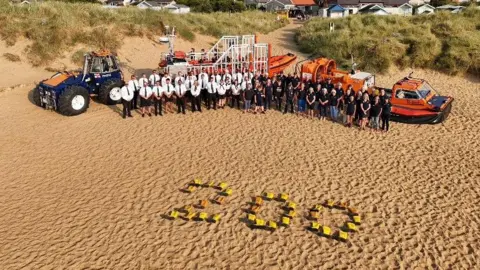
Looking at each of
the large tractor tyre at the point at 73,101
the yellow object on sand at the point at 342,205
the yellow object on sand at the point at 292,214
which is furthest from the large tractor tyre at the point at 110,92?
the yellow object on sand at the point at 342,205

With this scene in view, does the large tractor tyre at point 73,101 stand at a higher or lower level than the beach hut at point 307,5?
lower

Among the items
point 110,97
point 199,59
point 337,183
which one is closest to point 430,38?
point 199,59

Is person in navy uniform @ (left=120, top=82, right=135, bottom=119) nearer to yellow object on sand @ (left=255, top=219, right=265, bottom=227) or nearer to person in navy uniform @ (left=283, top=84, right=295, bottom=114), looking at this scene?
person in navy uniform @ (left=283, top=84, right=295, bottom=114)

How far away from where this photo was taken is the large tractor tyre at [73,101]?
13.6m

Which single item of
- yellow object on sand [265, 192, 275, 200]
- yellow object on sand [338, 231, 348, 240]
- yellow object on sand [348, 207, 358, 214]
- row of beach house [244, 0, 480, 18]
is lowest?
yellow object on sand [338, 231, 348, 240]

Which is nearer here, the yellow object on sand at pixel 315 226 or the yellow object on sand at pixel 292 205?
the yellow object on sand at pixel 315 226

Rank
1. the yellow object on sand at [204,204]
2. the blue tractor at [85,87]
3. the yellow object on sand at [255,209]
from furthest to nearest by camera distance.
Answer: the blue tractor at [85,87]
the yellow object on sand at [204,204]
the yellow object on sand at [255,209]

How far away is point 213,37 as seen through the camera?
2948 cm

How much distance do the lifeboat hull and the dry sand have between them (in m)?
0.29

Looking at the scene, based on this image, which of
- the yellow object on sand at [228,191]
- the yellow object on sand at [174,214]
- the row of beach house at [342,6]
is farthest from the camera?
the row of beach house at [342,6]

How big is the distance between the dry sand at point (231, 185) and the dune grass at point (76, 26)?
354 inches

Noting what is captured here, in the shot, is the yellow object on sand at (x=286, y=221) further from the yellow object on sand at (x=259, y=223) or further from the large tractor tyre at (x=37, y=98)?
the large tractor tyre at (x=37, y=98)

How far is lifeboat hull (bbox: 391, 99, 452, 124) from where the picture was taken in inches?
500

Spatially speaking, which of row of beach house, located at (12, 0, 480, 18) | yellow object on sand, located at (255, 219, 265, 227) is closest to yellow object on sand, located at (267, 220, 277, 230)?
yellow object on sand, located at (255, 219, 265, 227)
